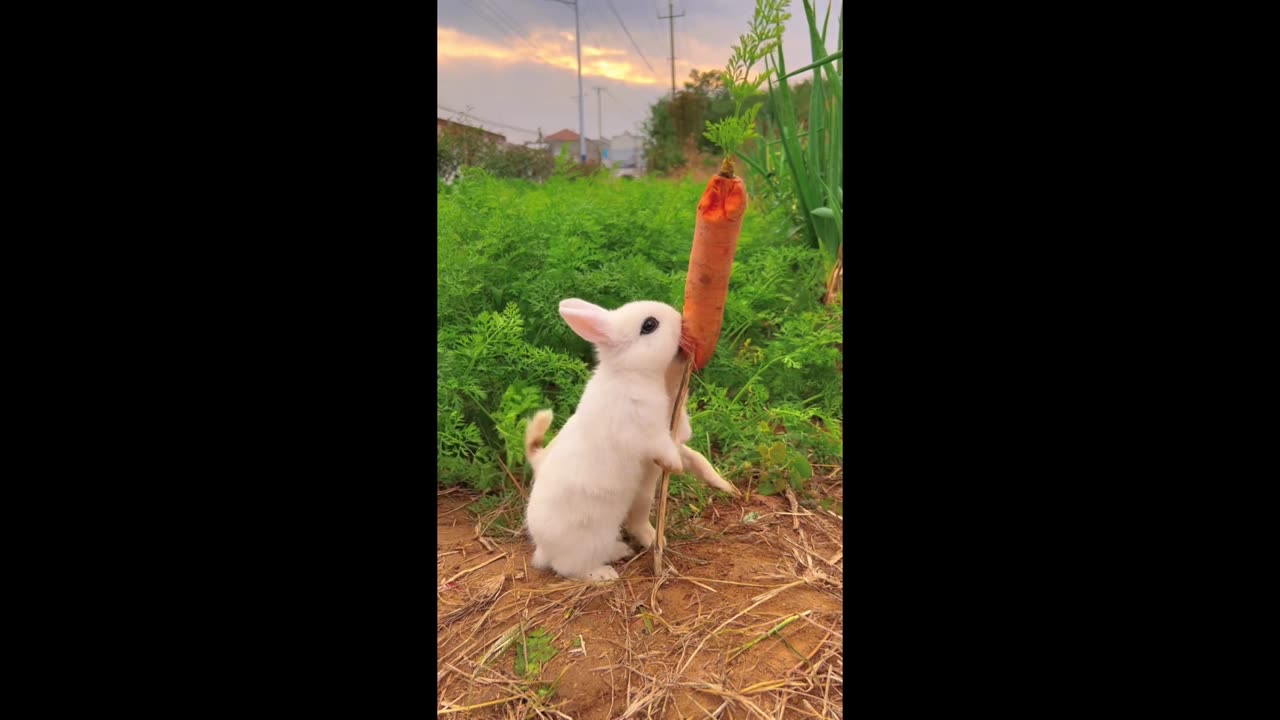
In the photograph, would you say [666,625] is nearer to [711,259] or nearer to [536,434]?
[536,434]

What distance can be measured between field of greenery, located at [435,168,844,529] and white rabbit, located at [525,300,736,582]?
7.7 inches

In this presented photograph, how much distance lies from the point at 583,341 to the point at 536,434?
1.82ft

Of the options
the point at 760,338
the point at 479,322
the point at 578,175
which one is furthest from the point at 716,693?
the point at 578,175

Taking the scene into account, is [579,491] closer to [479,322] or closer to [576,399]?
[576,399]

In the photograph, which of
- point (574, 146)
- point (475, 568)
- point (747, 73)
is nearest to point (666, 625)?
point (475, 568)

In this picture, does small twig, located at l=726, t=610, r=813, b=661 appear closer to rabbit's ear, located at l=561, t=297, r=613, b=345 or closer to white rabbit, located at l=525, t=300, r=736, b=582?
white rabbit, located at l=525, t=300, r=736, b=582

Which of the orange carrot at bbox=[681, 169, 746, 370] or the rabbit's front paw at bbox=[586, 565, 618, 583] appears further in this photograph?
the rabbit's front paw at bbox=[586, 565, 618, 583]

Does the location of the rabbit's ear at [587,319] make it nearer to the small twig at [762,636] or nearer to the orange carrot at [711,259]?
the orange carrot at [711,259]

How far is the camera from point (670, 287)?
1.75 metres

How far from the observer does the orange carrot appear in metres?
0.98

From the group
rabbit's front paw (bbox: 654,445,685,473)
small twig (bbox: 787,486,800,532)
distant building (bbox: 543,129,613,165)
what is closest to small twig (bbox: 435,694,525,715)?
rabbit's front paw (bbox: 654,445,685,473)

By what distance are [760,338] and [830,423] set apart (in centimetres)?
49

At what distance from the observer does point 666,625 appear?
1.05 meters

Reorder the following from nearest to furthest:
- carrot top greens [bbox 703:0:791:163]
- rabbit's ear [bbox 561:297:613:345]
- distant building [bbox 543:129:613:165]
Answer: carrot top greens [bbox 703:0:791:163], rabbit's ear [bbox 561:297:613:345], distant building [bbox 543:129:613:165]
